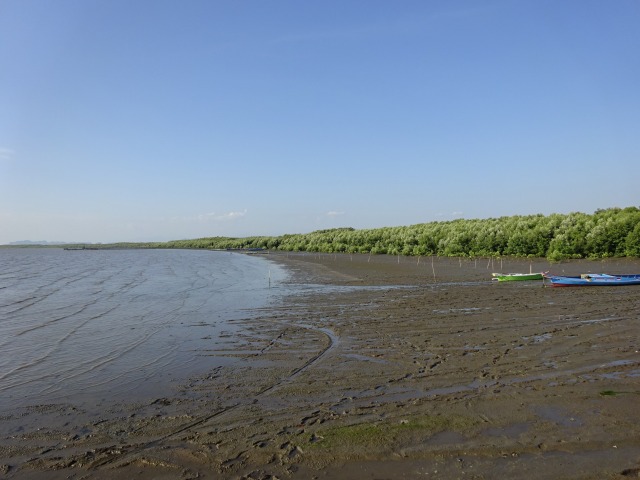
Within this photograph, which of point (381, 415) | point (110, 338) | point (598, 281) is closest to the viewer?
point (381, 415)

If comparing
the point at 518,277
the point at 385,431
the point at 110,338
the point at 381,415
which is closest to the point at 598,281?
the point at 518,277

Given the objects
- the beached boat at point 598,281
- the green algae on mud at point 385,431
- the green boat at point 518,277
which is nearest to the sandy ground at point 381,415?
the green algae on mud at point 385,431

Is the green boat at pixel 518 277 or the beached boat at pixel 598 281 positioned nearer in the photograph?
the beached boat at pixel 598 281

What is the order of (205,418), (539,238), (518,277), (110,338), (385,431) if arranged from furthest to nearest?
1. (539,238)
2. (518,277)
3. (110,338)
4. (205,418)
5. (385,431)

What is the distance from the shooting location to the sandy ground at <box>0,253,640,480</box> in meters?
7.04

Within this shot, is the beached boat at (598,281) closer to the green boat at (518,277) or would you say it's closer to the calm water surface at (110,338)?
the green boat at (518,277)

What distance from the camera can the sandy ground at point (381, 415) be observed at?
7035 mm

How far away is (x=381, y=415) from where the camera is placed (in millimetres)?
8805

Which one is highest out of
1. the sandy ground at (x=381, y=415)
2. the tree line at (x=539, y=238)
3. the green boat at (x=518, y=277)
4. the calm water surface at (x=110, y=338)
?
the tree line at (x=539, y=238)

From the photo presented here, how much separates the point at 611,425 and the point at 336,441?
4.40 m

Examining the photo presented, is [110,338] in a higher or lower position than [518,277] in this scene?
lower

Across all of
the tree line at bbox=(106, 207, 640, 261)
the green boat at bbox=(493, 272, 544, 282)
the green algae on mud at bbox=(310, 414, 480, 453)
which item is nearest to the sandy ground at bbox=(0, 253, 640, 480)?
the green algae on mud at bbox=(310, 414, 480, 453)

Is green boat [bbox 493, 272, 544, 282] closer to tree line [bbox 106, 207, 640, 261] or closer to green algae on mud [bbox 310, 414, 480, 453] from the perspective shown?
tree line [bbox 106, 207, 640, 261]

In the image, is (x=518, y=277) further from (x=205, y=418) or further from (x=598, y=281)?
(x=205, y=418)
